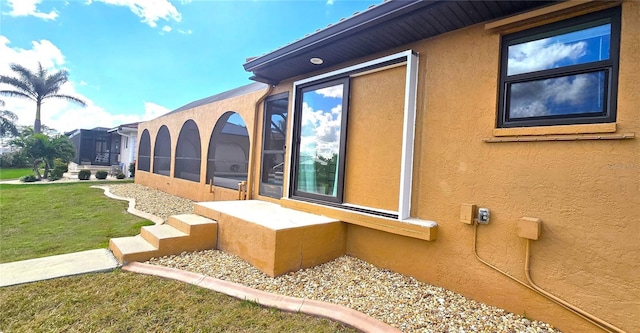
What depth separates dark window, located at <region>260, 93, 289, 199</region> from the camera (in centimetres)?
674

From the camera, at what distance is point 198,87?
2284 cm

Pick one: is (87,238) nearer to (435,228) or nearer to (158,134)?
(435,228)

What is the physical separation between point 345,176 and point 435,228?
5.79 feet

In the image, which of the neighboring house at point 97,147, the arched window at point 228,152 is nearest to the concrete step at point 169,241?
the arched window at point 228,152

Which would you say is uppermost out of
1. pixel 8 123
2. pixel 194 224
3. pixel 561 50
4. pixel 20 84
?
pixel 20 84

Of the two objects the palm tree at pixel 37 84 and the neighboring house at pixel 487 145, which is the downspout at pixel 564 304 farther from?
the palm tree at pixel 37 84

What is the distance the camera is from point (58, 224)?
6676 millimetres

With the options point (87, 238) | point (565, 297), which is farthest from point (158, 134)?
point (565, 297)

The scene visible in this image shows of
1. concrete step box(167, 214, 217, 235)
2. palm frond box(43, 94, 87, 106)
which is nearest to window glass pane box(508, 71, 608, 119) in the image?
concrete step box(167, 214, 217, 235)

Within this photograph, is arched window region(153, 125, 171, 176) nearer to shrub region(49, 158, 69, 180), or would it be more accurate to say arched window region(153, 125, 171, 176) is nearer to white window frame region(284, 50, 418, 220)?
shrub region(49, 158, 69, 180)

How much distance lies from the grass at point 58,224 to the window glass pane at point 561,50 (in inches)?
274

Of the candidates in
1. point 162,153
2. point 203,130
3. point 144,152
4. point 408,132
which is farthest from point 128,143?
point 408,132

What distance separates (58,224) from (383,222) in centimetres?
760

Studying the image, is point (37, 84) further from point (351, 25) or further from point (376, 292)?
point (376, 292)
